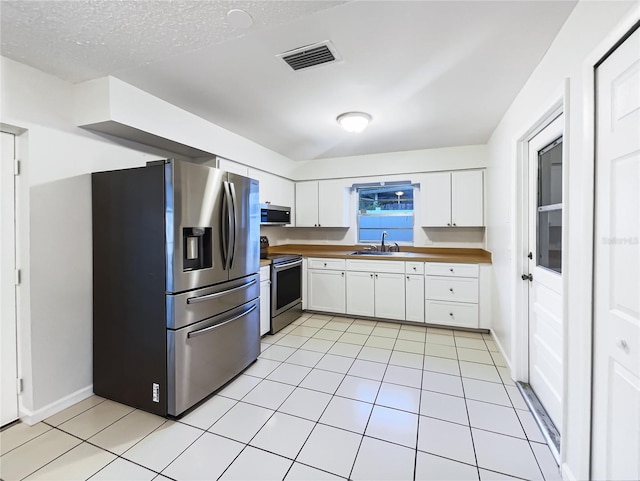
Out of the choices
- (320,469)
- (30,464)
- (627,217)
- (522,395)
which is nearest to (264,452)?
(320,469)

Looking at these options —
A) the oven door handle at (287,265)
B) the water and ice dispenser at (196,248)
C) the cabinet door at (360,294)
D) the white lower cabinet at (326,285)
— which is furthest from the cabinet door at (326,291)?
the water and ice dispenser at (196,248)

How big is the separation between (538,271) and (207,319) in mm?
2475

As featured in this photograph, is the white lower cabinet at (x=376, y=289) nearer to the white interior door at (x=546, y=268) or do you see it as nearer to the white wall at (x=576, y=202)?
the white interior door at (x=546, y=268)

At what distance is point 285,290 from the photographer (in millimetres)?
3742

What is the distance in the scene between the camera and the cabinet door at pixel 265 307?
3.30 metres

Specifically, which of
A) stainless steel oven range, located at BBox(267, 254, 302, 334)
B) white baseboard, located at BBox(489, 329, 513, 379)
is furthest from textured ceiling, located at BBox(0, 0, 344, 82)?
white baseboard, located at BBox(489, 329, 513, 379)

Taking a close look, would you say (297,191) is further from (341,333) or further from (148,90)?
(148,90)

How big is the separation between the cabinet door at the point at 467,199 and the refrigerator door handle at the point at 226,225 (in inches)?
117

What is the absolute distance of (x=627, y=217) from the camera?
3.46 feet

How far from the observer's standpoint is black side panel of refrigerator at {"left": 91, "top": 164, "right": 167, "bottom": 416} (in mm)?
1977

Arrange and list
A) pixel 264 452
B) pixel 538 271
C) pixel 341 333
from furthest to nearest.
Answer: pixel 341 333 < pixel 538 271 < pixel 264 452

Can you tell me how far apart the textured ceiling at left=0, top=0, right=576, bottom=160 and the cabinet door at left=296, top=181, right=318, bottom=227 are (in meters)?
1.90

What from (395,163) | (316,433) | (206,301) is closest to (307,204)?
(395,163)

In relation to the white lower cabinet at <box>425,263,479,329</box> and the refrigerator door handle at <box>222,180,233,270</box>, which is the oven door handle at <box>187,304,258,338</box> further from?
the white lower cabinet at <box>425,263,479,329</box>
